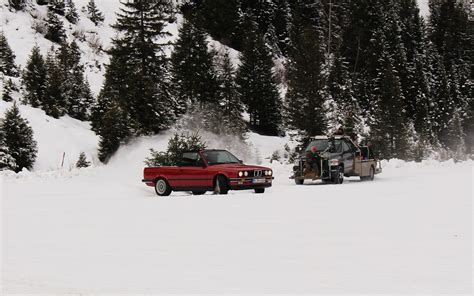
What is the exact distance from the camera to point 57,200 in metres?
16.1

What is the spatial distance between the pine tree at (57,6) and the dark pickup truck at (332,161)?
43373 mm

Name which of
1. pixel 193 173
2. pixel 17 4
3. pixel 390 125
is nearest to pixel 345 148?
pixel 193 173

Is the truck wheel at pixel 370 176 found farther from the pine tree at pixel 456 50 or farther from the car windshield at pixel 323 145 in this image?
the pine tree at pixel 456 50

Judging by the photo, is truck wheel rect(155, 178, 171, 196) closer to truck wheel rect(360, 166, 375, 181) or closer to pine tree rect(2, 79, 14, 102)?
truck wheel rect(360, 166, 375, 181)

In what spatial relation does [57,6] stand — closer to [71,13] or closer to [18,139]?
[71,13]

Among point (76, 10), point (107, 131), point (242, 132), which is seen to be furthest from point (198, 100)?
point (76, 10)

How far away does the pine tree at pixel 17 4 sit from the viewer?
184ft

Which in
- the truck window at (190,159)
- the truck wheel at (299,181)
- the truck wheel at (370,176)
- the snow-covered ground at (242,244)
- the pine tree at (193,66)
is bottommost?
the snow-covered ground at (242,244)

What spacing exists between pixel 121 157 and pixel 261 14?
40.6 metres

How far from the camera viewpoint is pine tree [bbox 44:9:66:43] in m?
54.4

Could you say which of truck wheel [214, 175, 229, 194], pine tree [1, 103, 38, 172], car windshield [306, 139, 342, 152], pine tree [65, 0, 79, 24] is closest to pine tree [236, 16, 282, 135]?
pine tree [65, 0, 79, 24]

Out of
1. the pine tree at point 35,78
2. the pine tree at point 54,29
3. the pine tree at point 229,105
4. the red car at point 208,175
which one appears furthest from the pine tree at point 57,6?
the red car at point 208,175

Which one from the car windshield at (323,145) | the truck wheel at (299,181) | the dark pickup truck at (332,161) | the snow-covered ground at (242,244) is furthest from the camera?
the car windshield at (323,145)

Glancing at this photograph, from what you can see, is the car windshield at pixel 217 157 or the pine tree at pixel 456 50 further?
the pine tree at pixel 456 50
